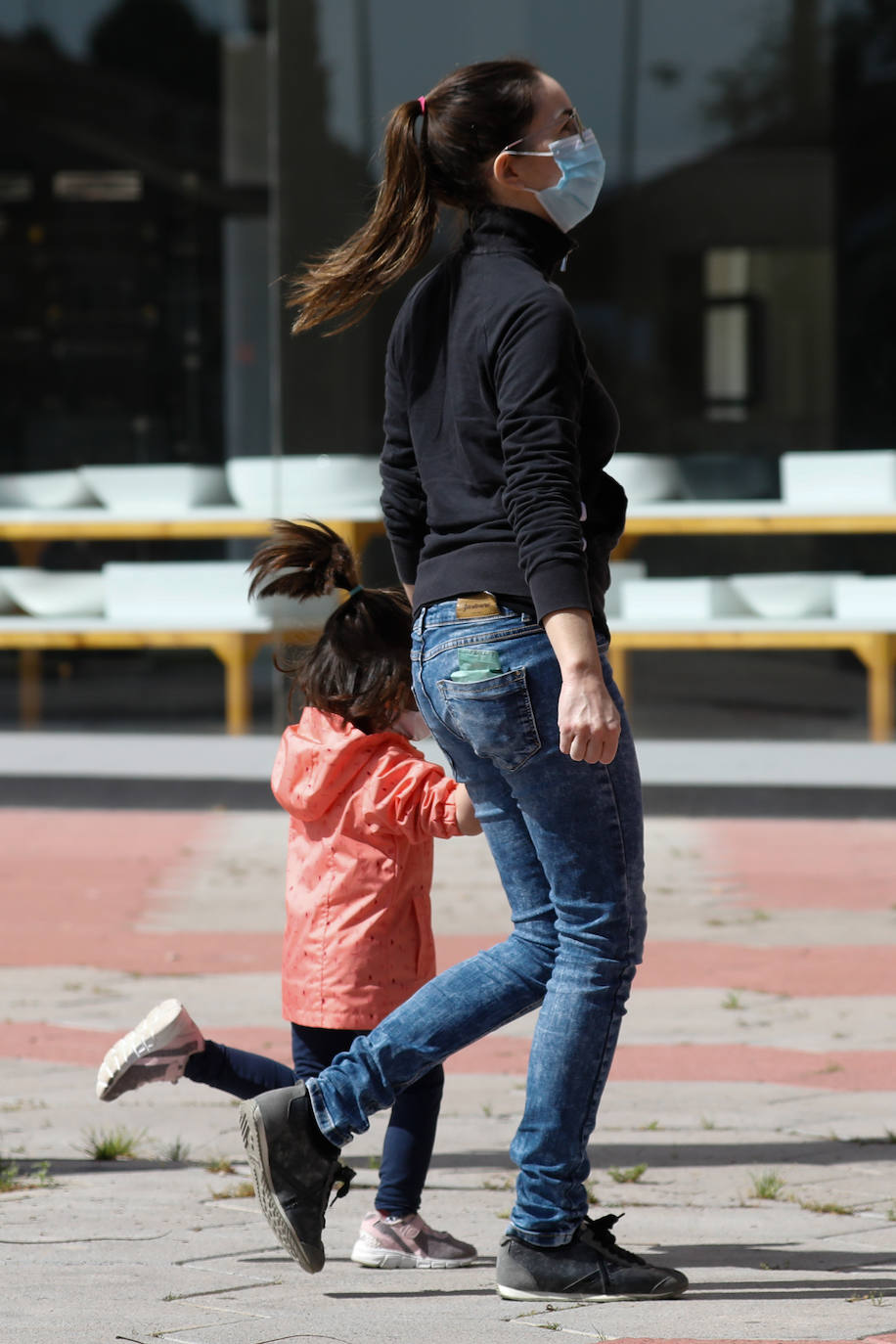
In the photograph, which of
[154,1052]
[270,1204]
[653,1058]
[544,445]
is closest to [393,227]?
[544,445]

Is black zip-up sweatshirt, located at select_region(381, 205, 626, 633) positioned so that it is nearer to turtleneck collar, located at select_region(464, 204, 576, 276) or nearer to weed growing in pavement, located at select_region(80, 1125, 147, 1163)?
turtleneck collar, located at select_region(464, 204, 576, 276)

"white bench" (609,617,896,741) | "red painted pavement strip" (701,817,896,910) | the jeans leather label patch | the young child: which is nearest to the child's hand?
the young child

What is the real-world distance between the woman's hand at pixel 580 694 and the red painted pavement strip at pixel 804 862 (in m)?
A: 4.33

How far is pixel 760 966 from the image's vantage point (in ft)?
20.8

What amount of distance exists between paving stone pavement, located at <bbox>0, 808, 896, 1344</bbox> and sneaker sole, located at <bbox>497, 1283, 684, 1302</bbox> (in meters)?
0.02

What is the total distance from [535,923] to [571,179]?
1.22 m

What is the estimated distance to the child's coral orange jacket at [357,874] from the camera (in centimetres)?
368

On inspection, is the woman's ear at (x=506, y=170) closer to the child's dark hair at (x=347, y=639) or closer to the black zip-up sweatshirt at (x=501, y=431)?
the black zip-up sweatshirt at (x=501, y=431)

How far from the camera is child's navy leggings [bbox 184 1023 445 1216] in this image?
3648mm

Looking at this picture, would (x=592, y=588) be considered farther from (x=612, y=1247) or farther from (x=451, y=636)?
(x=612, y=1247)

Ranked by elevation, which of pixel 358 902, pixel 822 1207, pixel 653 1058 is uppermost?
pixel 358 902

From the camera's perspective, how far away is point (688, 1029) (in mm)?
5520

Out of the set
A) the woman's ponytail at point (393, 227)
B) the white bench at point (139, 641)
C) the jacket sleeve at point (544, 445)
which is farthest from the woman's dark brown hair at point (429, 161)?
the white bench at point (139, 641)

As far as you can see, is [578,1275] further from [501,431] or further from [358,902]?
[501,431]
